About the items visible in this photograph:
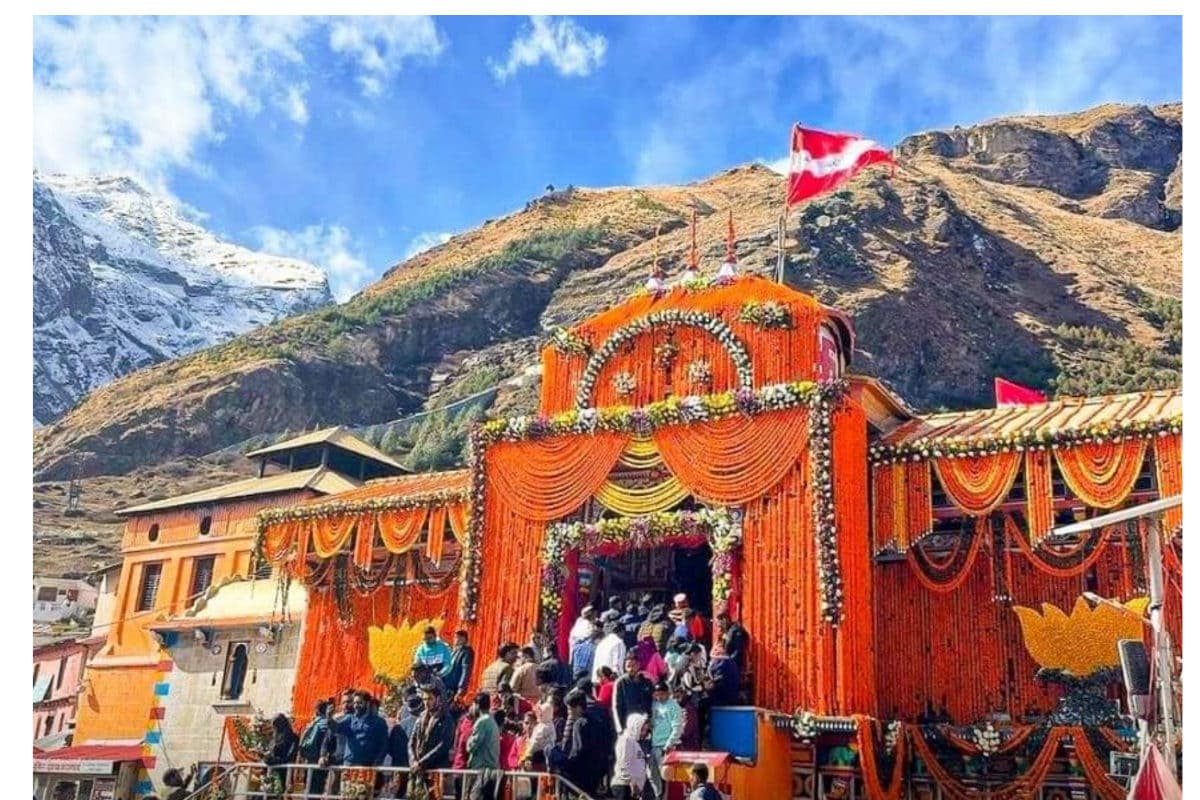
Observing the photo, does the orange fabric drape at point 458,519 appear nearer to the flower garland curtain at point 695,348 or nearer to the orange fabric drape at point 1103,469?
the flower garland curtain at point 695,348

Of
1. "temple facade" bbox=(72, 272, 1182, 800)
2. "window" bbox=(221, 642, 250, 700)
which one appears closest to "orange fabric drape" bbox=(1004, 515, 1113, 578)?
"temple facade" bbox=(72, 272, 1182, 800)

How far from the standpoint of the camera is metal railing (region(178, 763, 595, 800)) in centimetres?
1268

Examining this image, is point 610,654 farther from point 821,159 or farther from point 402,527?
point 821,159

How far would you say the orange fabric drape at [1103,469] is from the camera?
14.9 m

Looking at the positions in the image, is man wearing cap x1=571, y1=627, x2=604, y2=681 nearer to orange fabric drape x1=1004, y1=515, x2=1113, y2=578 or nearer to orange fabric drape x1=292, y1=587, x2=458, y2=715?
orange fabric drape x1=292, y1=587, x2=458, y2=715

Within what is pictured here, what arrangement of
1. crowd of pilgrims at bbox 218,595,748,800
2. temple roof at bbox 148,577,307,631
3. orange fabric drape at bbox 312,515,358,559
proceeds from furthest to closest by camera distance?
temple roof at bbox 148,577,307,631
orange fabric drape at bbox 312,515,358,559
crowd of pilgrims at bbox 218,595,748,800

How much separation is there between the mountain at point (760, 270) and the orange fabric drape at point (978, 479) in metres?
43.6

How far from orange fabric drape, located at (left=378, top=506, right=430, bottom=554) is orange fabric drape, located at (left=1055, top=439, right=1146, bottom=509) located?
10.8 meters

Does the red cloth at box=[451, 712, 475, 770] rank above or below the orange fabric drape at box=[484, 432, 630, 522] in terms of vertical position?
below

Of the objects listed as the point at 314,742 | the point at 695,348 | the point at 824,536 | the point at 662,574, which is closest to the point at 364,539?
the point at 662,574

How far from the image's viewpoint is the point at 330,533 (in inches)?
850

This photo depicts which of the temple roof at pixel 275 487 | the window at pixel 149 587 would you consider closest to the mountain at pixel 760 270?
the temple roof at pixel 275 487

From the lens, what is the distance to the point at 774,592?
16000 mm

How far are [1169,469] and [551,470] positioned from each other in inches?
355
